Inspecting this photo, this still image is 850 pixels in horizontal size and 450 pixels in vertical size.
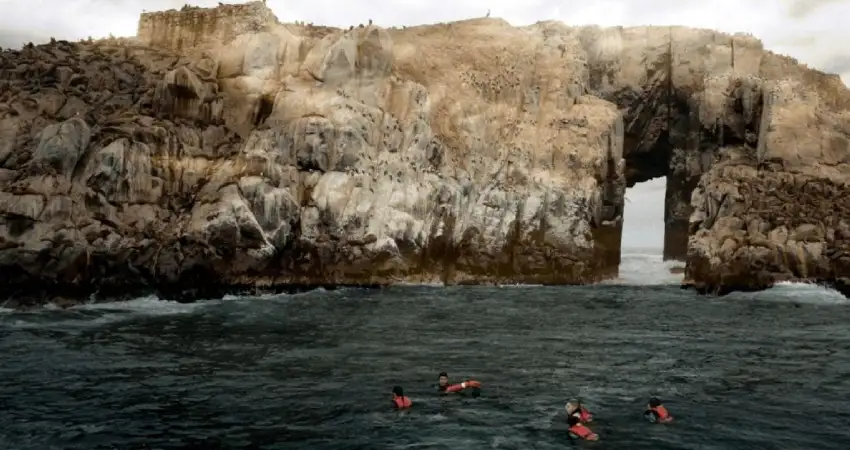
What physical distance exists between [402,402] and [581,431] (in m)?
6.58

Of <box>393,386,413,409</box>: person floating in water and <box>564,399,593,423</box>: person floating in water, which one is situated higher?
<box>564,399,593,423</box>: person floating in water

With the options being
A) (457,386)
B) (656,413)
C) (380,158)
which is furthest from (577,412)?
(380,158)

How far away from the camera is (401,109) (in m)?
73.2

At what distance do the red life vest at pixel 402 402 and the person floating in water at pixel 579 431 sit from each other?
5847 mm

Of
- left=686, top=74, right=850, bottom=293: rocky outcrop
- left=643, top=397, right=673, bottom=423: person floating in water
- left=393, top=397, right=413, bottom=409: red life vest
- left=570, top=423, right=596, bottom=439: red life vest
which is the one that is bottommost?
left=393, top=397, right=413, bottom=409: red life vest

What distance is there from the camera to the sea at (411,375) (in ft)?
69.9

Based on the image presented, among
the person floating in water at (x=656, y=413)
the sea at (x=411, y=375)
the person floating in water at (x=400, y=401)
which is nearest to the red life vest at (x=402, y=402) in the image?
the person floating in water at (x=400, y=401)

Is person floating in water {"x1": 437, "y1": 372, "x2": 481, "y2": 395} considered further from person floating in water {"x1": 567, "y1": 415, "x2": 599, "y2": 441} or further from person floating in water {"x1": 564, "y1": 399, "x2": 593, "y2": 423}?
person floating in water {"x1": 567, "y1": 415, "x2": 599, "y2": 441}

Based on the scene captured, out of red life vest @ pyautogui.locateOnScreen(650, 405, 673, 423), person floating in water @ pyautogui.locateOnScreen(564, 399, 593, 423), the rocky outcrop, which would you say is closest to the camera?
person floating in water @ pyautogui.locateOnScreen(564, 399, 593, 423)

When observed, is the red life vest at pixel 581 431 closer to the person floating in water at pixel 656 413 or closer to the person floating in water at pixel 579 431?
the person floating in water at pixel 579 431

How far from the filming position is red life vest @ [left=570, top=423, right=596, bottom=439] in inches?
814

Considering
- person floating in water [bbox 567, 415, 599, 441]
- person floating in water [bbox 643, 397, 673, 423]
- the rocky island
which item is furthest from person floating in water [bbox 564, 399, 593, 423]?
the rocky island

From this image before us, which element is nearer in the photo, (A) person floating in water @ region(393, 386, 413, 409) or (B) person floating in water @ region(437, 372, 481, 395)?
(A) person floating in water @ region(393, 386, 413, 409)

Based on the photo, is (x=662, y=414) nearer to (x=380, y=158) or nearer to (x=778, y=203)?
(x=380, y=158)
